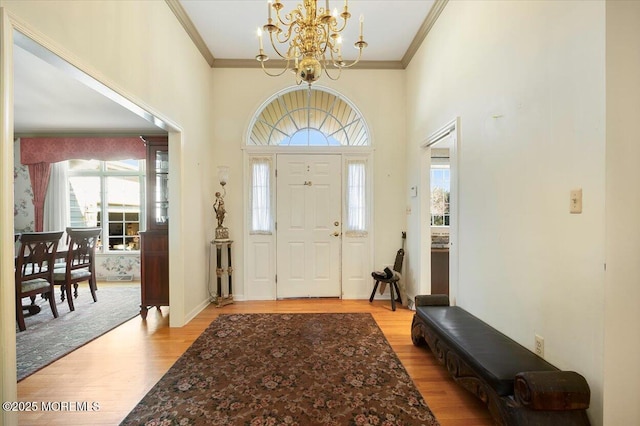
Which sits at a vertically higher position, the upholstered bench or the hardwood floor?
the upholstered bench

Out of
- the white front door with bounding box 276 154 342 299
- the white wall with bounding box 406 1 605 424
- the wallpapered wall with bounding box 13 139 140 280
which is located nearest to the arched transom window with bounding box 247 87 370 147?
the white front door with bounding box 276 154 342 299

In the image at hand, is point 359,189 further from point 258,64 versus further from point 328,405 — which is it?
point 328,405

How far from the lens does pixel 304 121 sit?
4227 millimetres

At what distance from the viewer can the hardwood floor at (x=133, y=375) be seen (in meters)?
1.77

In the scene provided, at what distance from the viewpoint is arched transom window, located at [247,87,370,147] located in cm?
421

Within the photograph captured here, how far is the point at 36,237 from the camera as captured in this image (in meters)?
3.16

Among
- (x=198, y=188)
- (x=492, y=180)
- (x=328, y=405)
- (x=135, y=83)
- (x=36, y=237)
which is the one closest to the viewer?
(x=328, y=405)

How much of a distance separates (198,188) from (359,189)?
2.31m

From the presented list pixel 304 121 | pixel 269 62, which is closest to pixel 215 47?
pixel 269 62

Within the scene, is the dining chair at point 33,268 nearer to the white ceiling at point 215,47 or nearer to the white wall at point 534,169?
the white ceiling at point 215,47

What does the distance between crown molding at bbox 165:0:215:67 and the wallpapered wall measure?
13.3 ft

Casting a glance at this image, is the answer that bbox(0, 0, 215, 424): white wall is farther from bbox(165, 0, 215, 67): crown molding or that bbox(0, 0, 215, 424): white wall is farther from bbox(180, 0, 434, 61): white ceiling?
bbox(180, 0, 434, 61): white ceiling

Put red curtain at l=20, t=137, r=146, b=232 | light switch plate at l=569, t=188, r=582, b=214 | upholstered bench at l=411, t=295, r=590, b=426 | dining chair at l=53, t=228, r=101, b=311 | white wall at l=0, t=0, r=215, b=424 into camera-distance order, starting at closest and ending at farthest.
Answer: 1. upholstered bench at l=411, t=295, r=590, b=426
2. light switch plate at l=569, t=188, r=582, b=214
3. white wall at l=0, t=0, r=215, b=424
4. dining chair at l=53, t=228, r=101, b=311
5. red curtain at l=20, t=137, r=146, b=232

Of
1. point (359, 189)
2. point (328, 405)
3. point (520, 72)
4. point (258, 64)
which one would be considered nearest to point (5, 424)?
point (328, 405)
